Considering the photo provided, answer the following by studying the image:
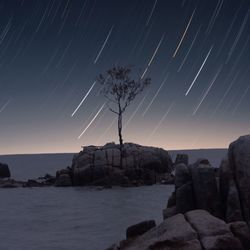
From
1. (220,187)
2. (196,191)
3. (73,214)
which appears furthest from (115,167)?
(220,187)

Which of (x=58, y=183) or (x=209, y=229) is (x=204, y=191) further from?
(x=58, y=183)

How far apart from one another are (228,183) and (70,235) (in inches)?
420

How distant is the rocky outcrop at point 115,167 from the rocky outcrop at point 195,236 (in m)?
45.3

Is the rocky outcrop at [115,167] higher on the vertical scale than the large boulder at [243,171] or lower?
higher

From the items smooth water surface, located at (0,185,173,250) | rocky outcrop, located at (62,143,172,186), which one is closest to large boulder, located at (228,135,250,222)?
smooth water surface, located at (0,185,173,250)

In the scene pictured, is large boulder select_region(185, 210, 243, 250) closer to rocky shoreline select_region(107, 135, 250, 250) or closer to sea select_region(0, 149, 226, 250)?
rocky shoreline select_region(107, 135, 250, 250)

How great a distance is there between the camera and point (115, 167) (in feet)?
229

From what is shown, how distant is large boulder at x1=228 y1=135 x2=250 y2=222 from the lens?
25.4 m

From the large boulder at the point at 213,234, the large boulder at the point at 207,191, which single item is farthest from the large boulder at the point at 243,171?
the large boulder at the point at 213,234

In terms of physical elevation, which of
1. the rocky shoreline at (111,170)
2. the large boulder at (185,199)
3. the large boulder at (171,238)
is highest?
the rocky shoreline at (111,170)

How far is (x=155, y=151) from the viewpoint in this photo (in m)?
77.1

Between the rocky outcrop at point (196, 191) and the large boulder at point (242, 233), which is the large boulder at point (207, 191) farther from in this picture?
the large boulder at point (242, 233)

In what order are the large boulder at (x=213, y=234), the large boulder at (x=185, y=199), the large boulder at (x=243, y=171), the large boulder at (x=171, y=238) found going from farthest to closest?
the large boulder at (x=185, y=199), the large boulder at (x=243, y=171), the large boulder at (x=171, y=238), the large boulder at (x=213, y=234)

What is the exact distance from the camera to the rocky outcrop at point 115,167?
6825 centimetres
